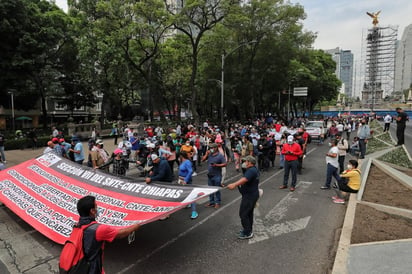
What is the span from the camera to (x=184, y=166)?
6824mm

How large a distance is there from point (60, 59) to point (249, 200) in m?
31.3

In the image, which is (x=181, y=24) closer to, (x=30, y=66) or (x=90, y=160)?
(x=30, y=66)

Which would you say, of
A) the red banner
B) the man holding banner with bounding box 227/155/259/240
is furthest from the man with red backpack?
the man holding banner with bounding box 227/155/259/240

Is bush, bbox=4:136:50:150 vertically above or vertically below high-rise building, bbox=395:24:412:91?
below

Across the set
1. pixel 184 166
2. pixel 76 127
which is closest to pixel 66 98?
pixel 76 127

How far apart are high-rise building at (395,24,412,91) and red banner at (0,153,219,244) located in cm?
11423

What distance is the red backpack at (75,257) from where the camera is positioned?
2797 mm

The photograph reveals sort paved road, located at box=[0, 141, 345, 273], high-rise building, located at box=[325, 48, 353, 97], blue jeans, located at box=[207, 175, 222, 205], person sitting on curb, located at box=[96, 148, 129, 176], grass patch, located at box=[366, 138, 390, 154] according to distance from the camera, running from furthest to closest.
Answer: high-rise building, located at box=[325, 48, 353, 97] < grass patch, located at box=[366, 138, 390, 154] < person sitting on curb, located at box=[96, 148, 129, 176] < blue jeans, located at box=[207, 175, 222, 205] < paved road, located at box=[0, 141, 345, 273]

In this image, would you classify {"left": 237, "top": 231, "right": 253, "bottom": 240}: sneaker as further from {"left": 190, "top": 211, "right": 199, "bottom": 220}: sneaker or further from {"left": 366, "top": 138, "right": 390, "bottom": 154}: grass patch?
{"left": 366, "top": 138, "right": 390, "bottom": 154}: grass patch

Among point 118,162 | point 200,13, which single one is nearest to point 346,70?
point 200,13

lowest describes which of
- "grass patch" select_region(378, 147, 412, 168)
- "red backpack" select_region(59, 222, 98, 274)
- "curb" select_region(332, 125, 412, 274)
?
"curb" select_region(332, 125, 412, 274)

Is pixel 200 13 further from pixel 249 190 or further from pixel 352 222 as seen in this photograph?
pixel 352 222

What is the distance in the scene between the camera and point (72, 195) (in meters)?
6.18

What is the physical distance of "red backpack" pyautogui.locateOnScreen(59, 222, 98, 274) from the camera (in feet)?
9.18
